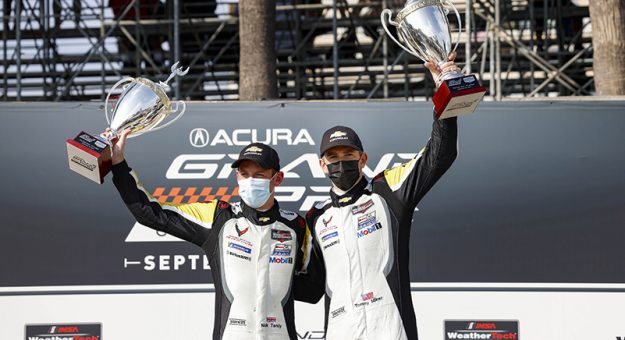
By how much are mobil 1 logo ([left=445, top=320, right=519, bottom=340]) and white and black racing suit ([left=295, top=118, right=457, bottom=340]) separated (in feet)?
6.41

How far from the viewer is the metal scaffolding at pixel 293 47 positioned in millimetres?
11297

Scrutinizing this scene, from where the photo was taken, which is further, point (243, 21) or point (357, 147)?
point (243, 21)

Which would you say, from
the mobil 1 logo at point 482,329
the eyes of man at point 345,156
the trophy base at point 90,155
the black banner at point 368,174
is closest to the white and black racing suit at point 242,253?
the trophy base at point 90,155

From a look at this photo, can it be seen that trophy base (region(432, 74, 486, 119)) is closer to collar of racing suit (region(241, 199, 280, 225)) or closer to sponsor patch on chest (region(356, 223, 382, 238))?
sponsor patch on chest (region(356, 223, 382, 238))

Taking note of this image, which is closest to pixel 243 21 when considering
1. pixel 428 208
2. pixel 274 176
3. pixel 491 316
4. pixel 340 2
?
pixel 340 2

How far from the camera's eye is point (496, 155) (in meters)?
6.41

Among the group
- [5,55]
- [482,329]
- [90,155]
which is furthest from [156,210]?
[5,55]

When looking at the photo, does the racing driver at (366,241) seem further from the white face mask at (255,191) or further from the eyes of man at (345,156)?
the white face mask at (255,191)

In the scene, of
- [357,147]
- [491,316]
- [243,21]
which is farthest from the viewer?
[243,21]

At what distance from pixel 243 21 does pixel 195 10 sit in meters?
2.90

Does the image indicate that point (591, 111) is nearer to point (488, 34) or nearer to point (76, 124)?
point (76, 124)

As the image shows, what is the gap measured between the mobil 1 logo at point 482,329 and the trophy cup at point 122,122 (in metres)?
2.62

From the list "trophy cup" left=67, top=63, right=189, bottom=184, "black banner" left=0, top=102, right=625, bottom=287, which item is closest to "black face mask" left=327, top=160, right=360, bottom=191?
"trophy cup" left=67, top=63, right=189, bottom=184

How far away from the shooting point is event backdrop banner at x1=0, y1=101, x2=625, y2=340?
6.32 meters
